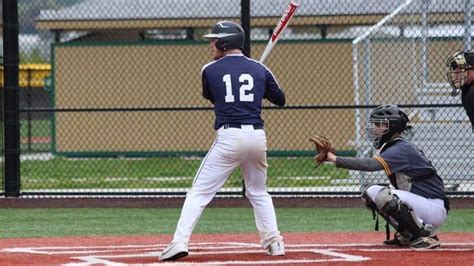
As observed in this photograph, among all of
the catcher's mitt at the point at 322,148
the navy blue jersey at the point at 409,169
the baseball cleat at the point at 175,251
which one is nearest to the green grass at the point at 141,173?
the navy blue jersey at the point at 409,169

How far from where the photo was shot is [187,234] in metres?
8.97

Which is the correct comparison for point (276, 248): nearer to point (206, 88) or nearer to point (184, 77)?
point (206, 88)

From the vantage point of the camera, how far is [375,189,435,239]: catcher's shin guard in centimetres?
947

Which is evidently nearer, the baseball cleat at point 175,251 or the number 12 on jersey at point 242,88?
the baseball cleat at point 175,251

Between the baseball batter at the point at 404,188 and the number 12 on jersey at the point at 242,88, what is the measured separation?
1.06 m

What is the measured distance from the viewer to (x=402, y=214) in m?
9.52

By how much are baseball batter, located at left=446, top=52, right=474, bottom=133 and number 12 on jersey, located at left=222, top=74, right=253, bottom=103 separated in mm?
1597

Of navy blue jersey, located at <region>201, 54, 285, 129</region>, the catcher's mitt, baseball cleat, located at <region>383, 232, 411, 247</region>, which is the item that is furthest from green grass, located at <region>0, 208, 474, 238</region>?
the catcher's mitt

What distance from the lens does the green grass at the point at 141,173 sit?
1933 cm

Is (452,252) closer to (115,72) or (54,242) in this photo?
(54,242)

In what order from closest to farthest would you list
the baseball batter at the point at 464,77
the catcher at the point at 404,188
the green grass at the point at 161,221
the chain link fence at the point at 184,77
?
the baseball batter at the point at 464,77, the catcher at the point at 404,188, the green grass at the point at 161,221, the chain link fence at the point at 184,77

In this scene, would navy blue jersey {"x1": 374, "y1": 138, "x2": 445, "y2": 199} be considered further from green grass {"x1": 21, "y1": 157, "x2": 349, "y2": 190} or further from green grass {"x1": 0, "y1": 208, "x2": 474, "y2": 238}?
green grass {"x1": 21, "y1": 157, "x2": 349, "y2": 190}

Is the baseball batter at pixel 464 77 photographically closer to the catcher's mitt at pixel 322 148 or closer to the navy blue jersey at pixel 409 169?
the navy blue jersey at pixel 409 169

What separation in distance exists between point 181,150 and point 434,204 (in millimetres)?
14825
